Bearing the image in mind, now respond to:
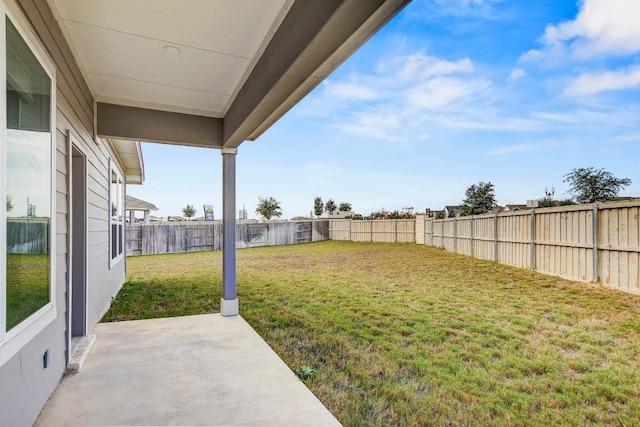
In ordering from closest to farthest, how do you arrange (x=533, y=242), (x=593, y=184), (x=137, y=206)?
1. (x=533, y=242)
2. (x=593, y=184)
3. (x=137, y=206)

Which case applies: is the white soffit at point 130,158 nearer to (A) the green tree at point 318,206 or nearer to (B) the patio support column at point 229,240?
(B) the patio support column at point 229,240

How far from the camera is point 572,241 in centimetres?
610

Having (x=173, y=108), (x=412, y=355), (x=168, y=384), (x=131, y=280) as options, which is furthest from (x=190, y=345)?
(x=131, y=280)

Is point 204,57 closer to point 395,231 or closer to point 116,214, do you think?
point 116,214

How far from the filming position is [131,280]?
293 inches

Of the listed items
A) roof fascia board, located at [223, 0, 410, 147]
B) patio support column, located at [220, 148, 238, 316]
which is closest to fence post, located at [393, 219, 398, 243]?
patio support column, located at [220, 148, 238, 316]

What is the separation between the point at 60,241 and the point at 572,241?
284 inches

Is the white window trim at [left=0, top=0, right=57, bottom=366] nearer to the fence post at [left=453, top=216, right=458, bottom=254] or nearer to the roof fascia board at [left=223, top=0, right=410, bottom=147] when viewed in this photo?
the roof fascia board at [left=223, top=0, right=410, bottom=147]

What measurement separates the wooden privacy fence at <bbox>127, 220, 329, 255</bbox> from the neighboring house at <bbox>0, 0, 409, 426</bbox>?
10.2 meters

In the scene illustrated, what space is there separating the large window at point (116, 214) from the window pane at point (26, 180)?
3384 millimetres

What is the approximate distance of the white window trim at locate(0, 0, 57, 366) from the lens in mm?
1450

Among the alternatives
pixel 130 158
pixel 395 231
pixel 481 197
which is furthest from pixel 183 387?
pixel 481 197

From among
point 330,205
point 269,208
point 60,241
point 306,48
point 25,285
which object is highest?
point 330,205

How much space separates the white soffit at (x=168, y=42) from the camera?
2094 mm
